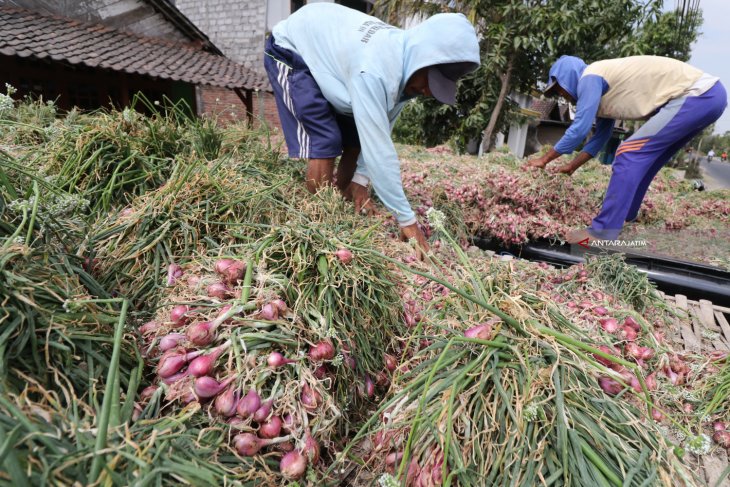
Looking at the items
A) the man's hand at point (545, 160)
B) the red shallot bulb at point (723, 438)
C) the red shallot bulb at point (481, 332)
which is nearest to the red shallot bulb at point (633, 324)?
the red shallot bulb at point (723, 438)

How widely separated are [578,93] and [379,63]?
232cm

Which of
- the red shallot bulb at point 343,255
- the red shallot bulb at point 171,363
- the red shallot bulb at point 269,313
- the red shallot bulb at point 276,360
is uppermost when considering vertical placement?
the red shallot bulb at point 343,255

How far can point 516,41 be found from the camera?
905 cm

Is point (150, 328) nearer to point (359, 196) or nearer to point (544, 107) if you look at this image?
point (359, 196)

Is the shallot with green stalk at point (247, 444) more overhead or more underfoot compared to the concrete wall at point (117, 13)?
more underfoot

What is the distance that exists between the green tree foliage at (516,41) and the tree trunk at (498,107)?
0.09 ft

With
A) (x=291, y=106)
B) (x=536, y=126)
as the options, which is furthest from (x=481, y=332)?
(x=536, y=126)

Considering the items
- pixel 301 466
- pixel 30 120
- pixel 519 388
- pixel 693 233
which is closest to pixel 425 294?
pixel 519 388

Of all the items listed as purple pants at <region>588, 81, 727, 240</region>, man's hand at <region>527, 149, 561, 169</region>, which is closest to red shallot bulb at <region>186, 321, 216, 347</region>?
purple pants at <region>588, 81, 727, 240</region>

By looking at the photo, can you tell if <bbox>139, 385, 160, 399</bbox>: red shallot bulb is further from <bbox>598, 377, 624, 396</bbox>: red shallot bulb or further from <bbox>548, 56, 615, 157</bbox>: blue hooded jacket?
<bbox>548, 56, 615, 157</bbox>: blue hooded jacket

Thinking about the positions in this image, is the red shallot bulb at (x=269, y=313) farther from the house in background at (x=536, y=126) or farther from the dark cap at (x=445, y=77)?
the house in background at (x=536, y=126)

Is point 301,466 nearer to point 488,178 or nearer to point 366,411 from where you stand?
point 366,411

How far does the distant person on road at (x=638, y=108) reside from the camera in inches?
122

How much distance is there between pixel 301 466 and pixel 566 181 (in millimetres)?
3598
